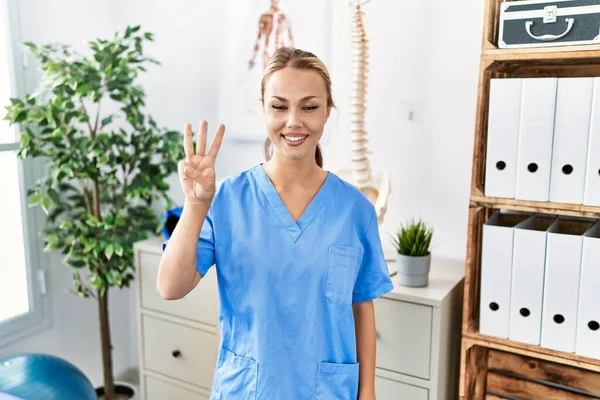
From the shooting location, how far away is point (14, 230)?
83.4 inches

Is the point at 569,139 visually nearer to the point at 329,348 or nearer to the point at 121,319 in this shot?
the point at 329,348

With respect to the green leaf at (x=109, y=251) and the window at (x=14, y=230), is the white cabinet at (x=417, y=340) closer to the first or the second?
the green leaf at (x=109, y=251)

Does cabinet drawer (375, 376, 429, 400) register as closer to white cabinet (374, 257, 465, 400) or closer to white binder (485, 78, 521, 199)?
white cabinet (374, 257, 465, 400)

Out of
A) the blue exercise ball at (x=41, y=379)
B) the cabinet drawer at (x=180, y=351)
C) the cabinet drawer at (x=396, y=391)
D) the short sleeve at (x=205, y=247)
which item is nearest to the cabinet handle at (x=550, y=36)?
the short sleeve at (x=205, y=247)

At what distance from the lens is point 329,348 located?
1139 millimetres

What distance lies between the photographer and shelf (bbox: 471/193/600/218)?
4.25 ft

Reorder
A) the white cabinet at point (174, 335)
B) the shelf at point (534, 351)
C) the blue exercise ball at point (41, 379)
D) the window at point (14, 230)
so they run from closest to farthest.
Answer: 1. the shelf at point (534, 351)
2. the blue exercise ball at point (41, 379)
3. the white cabinet at point (174, 335)
4. the window at point (14, 230)

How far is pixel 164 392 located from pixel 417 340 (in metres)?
1.07

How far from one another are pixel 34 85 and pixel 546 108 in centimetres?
184

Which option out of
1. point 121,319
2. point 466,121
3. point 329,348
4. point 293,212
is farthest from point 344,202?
point 121,319

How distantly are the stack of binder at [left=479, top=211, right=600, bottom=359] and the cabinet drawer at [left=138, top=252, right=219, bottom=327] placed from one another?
902 millimetres

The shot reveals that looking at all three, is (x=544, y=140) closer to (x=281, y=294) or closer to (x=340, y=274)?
(x=340, y=274)

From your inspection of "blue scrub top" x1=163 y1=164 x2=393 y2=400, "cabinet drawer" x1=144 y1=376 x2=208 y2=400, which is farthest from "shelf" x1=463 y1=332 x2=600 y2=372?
"cabinet drawer" x1=144 y1=376 x2=208 y2=400

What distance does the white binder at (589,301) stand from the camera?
129 centimetres
